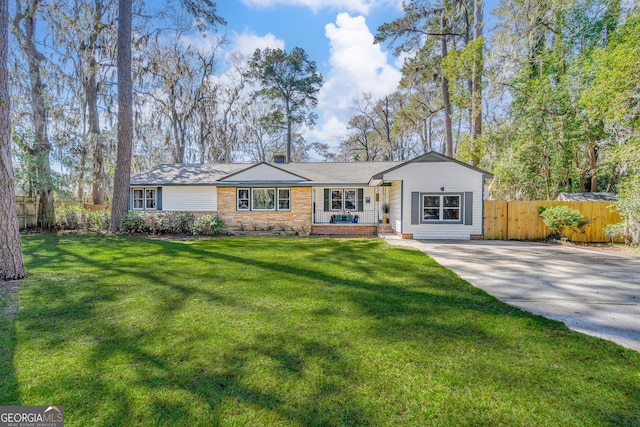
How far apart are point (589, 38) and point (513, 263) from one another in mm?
12727

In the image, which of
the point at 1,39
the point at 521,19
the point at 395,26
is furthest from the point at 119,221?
the point at 521,19

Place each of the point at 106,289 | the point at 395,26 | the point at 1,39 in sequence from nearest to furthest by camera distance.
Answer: the point at 106,289
the point at 1,39
the point at 395,26

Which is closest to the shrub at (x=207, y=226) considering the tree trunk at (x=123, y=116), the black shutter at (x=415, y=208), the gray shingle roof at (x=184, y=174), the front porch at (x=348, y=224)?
the gray shingle roof at (x=184, y=174)

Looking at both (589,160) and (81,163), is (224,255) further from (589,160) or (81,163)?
(589,160)

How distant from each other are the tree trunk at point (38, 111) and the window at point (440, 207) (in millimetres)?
16217

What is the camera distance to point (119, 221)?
12469mm

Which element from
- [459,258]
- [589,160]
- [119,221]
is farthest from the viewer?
[589,160]

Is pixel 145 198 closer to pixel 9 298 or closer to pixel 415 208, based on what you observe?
pixel 9 298

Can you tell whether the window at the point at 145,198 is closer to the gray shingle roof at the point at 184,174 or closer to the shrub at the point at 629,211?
the gray shingle roof at the point at 184,174

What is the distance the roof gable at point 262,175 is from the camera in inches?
551

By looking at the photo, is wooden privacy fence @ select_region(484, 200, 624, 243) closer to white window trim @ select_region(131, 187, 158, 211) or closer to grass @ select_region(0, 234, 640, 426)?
grass @ select_region(0, 234, 640, 426)

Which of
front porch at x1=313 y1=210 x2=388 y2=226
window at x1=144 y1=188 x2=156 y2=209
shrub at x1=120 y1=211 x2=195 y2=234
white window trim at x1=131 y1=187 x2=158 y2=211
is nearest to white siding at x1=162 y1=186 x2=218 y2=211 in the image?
white window trim at x1=131 y1=187 x2=158 y2=211

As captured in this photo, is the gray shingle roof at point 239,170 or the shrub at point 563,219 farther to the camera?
the gray shingle roof at point 239,170

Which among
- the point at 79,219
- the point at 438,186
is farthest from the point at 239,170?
the point at 438,186
